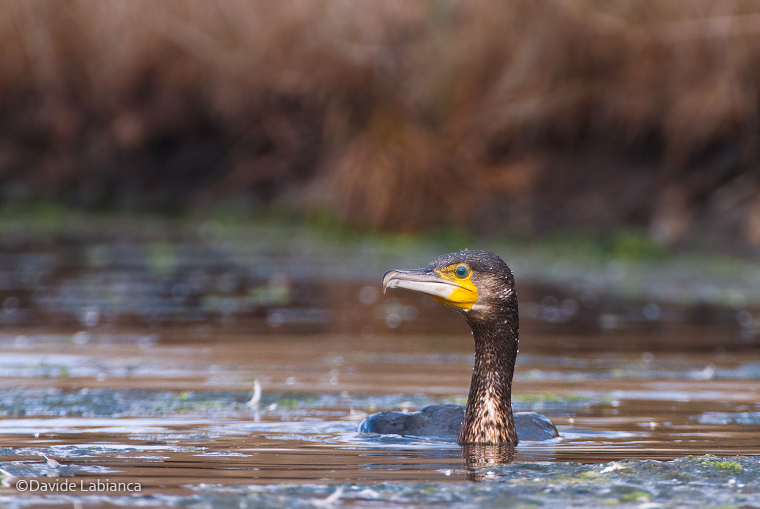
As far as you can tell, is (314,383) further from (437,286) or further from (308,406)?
(437,286)

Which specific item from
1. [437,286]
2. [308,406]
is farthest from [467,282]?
[308,406]

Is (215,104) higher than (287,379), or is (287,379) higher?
(215,104)

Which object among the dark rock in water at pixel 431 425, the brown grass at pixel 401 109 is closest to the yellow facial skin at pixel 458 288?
the dark rock in water at pixel 431 425

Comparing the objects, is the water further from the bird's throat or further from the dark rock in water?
the bird's throat

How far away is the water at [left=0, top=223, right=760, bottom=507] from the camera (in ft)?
17.9

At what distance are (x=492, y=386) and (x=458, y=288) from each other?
1.63ft

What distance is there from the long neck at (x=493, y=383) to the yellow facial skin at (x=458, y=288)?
0.21m

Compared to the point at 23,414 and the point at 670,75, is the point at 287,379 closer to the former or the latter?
the point at 23,414

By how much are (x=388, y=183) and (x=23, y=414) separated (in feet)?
38.9

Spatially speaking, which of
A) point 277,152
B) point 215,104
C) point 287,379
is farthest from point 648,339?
point 215,104

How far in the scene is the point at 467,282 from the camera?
6.41 m

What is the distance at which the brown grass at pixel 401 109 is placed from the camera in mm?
17797

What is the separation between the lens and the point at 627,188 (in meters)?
19.0

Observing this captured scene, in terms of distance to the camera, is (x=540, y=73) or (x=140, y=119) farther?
(x=140, y=119)
